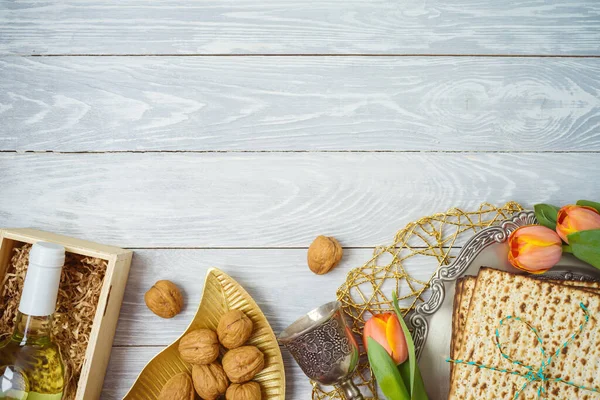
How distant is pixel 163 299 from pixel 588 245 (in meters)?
0.86

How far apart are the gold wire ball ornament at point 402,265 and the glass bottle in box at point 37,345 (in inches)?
21.1

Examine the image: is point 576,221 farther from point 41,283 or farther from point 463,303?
point 41,283

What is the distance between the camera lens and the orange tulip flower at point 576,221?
1010 mm

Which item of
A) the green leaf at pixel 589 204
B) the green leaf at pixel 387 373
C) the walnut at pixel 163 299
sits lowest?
the green leaf at pixel 387 373

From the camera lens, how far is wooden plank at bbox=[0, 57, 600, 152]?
1.19m

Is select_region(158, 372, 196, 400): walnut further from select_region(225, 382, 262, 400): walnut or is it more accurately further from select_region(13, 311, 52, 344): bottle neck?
select_region(13, 311, 52, 344): bottle neck

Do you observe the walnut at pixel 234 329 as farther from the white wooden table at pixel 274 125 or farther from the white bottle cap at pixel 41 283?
the white bottle cap at pixel 41 283

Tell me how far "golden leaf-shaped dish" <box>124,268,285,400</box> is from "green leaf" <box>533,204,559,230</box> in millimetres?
608

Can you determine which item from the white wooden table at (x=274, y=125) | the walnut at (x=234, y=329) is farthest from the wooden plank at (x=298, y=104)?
the walnut at (x=234, y=329)

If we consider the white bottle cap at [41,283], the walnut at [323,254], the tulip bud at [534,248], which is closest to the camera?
the white bottle cap at [41,283]

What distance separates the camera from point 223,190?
1.18 meters

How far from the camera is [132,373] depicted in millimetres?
1153

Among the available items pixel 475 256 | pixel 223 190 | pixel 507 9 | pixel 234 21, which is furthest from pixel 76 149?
pixel 507 9

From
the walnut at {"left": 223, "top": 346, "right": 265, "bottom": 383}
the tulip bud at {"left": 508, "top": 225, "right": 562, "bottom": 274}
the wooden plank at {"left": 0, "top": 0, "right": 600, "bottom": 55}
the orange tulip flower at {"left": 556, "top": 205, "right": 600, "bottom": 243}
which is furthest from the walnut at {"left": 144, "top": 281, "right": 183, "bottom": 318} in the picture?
the orange tulip flower at {"left": 556, "top": 205, "right": 600, "bottom": 243}
